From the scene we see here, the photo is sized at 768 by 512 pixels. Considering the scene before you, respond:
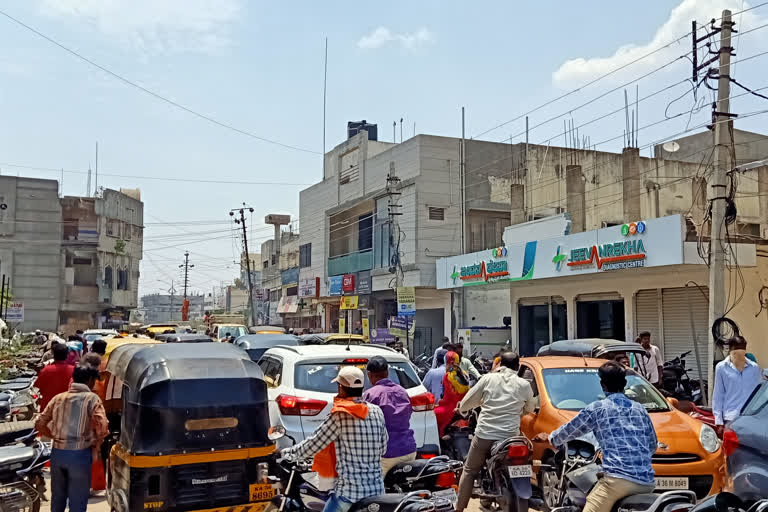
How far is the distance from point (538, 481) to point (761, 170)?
19.7 meters

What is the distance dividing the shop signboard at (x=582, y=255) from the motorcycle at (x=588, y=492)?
10818 mm

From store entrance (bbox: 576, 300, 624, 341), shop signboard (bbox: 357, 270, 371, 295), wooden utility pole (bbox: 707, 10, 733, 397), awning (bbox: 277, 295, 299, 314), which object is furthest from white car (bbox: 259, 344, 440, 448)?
awning (bbox: 277, 295, 299, 314)

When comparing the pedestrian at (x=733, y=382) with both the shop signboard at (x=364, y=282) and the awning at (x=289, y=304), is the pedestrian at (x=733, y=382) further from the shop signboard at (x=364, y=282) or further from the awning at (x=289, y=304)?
the awning at (x=289, y=304)

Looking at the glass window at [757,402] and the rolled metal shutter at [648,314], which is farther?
the rolled metal shutter at [648,314]

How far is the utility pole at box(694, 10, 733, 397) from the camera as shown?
43.1 ft

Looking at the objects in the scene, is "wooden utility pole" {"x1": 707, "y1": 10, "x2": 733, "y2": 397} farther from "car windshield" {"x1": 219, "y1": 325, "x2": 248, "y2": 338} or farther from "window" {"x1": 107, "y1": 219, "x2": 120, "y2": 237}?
"window" {"x1": 107, "y1": 219, "x2": 120, "y2": 237}

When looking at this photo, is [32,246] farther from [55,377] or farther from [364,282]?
[55,377]

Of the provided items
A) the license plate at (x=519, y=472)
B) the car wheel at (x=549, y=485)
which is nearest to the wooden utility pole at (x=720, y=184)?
the car wheel at (x=549, y=485)

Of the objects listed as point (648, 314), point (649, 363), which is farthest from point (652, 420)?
point (648, 314)

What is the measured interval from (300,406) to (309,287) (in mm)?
32889

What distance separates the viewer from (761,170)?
75.5 ft

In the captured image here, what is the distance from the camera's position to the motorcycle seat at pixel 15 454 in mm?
6016

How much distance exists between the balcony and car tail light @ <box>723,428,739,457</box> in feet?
90.5

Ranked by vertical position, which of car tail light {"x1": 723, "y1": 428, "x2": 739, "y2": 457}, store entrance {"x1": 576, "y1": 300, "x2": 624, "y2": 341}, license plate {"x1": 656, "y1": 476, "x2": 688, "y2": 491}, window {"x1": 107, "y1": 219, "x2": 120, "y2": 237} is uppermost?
window {"x1": 107, "y1": 219, "x2": 120, "y2": 237}
